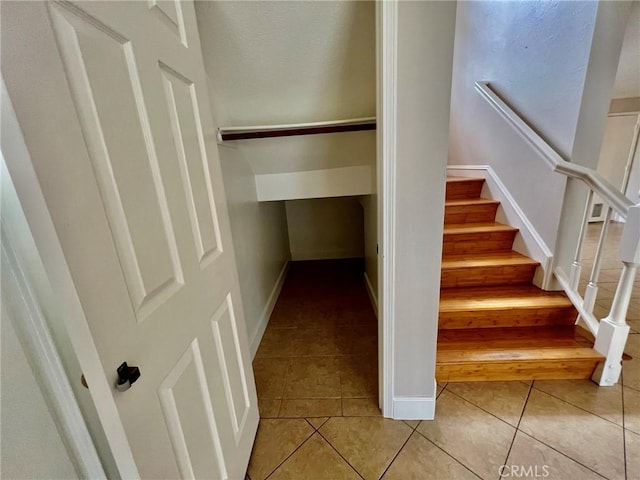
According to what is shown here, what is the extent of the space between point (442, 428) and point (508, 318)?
2.92 ft

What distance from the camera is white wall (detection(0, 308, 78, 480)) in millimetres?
463

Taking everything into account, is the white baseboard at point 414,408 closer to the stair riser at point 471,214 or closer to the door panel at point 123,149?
the door panel at point 123,149

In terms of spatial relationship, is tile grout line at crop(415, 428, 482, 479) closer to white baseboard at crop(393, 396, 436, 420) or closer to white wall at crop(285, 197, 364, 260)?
white baseboard at crop(393, 396, 436, 420)

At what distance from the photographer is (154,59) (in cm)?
70

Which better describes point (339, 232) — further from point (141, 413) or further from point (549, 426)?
point (141, 413)

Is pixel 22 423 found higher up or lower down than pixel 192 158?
lower down

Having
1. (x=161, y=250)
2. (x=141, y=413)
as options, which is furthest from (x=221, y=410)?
(x=161, y=250)

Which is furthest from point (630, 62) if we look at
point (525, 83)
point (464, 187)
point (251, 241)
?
point (251, 241)

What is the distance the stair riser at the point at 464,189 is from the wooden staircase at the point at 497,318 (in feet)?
0.88

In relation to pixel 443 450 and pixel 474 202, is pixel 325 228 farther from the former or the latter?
pixel 443 450

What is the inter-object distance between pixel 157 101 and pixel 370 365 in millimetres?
1768

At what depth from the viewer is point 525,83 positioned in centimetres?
210

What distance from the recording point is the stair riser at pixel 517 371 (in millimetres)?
1542

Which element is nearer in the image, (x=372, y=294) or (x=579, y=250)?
(x=579, y=250)
